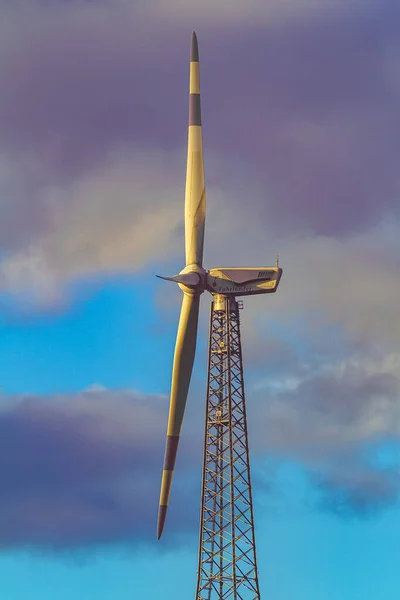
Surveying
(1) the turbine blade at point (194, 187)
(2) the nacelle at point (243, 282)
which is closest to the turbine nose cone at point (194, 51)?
(1) the turbine blade at point (194, 187)

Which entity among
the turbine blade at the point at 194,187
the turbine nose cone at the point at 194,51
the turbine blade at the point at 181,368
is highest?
the turbine nose cone at the point at 194,51

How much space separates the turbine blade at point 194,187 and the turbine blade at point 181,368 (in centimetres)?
516

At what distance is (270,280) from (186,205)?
490 inches

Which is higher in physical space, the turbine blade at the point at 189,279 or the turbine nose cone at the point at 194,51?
the turbine nose cone at the point at 194,51

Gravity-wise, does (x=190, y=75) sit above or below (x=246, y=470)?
above

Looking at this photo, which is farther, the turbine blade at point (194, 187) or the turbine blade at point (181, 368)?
the turbine blade at point (194, 187)

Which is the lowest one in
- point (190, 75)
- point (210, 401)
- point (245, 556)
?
point (245, 556)

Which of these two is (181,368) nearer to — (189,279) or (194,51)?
(189,279)

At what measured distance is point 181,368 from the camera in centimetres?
19088

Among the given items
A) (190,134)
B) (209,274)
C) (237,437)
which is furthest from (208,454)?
(190,134)

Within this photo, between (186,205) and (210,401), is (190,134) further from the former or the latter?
(210,401)

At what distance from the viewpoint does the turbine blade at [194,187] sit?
195m

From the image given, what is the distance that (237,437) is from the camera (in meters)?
192

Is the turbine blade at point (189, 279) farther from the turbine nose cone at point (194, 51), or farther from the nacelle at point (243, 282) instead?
the turbine nose cone at point (194, 51)
